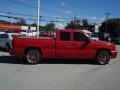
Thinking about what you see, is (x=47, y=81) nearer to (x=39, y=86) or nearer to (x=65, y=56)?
(x=39, y=86)

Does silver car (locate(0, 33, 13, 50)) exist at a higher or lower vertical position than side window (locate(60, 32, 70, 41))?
lower

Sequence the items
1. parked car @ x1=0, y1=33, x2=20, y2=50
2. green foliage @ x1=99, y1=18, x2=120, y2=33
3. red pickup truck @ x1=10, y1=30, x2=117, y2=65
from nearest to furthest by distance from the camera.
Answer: red pickup truck @ x1=10, y1=30, x2=117, y2=65, parked car @ x1=0, y1=33, x2=20, y2=50, green foliage @ x1=99, y1=18, x2=120, y2=33

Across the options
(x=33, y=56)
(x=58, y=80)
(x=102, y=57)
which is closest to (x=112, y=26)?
(x=102, y=57)

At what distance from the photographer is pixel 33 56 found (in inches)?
515

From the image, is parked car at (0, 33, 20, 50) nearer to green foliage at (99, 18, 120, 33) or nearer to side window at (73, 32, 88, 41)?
side window at (73, 32, 88, 41)

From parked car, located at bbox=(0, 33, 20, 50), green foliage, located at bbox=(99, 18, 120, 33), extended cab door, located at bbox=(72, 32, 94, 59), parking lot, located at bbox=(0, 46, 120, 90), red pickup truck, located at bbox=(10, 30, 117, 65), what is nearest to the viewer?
parking lot, located at bbox=(0, 46, 120, 90)

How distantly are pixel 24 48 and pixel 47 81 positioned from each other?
15.6 feet

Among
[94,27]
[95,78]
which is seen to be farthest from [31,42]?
[94,27]

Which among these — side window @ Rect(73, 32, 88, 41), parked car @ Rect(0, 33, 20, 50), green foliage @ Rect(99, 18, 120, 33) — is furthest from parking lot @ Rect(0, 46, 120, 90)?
green foliage @ Rect(99, 18, 120, 33)

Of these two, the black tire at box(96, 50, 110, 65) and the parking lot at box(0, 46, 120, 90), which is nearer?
the parking lot at box(0, 46, 120, 90)

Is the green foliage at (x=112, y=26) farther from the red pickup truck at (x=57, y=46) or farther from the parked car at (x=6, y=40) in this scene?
the red pickup truck at (x=57, y=46)

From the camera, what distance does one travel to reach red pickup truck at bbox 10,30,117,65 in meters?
13.0

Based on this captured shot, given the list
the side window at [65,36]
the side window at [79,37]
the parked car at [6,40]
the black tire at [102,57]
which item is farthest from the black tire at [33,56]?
the parked car at [6,40]

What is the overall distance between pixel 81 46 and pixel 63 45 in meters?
0.96
